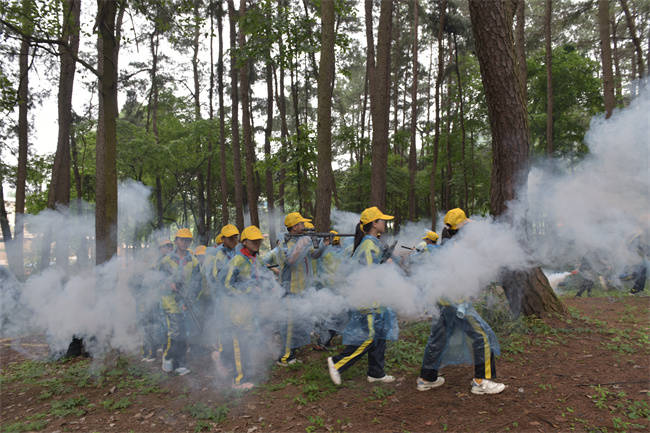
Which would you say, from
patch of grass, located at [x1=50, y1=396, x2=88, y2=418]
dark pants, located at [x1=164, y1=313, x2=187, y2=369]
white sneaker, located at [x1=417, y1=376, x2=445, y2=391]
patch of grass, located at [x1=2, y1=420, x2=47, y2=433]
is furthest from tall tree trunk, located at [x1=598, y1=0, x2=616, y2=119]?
patch of grass, located at [x1=2, y1=420, x2=47, y2=433]

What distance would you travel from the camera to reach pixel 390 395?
183 inches

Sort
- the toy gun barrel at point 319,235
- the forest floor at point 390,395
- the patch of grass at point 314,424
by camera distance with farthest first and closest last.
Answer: the toy gun barrel at point 319,235 → the patch of grass at point 314,424 → the forest floor at point 390,395

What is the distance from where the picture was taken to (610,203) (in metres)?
4.75

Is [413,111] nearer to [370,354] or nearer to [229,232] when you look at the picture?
[229,232]

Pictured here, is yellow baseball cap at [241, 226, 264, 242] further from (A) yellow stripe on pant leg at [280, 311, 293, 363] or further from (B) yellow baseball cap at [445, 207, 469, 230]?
(B) yellow baseball cap at [445, 207, 469, 230]

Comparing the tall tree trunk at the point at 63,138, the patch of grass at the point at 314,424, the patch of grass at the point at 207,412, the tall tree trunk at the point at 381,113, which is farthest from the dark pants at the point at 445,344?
the tall tree trunk at the point at 63,138

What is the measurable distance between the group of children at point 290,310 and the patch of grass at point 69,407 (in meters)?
1.19

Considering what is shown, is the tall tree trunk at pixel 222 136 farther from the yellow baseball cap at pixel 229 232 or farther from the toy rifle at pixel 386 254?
the toy rifle at pixel 386 254

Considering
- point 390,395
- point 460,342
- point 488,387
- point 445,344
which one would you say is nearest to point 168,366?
point 390,395

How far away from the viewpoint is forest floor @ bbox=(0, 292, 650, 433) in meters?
3.97

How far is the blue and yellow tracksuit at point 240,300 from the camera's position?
5.38 m

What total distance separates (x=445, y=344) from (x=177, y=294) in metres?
4.23

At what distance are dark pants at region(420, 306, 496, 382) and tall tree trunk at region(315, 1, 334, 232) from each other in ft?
12.6

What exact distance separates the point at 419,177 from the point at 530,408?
1862 centimetres
